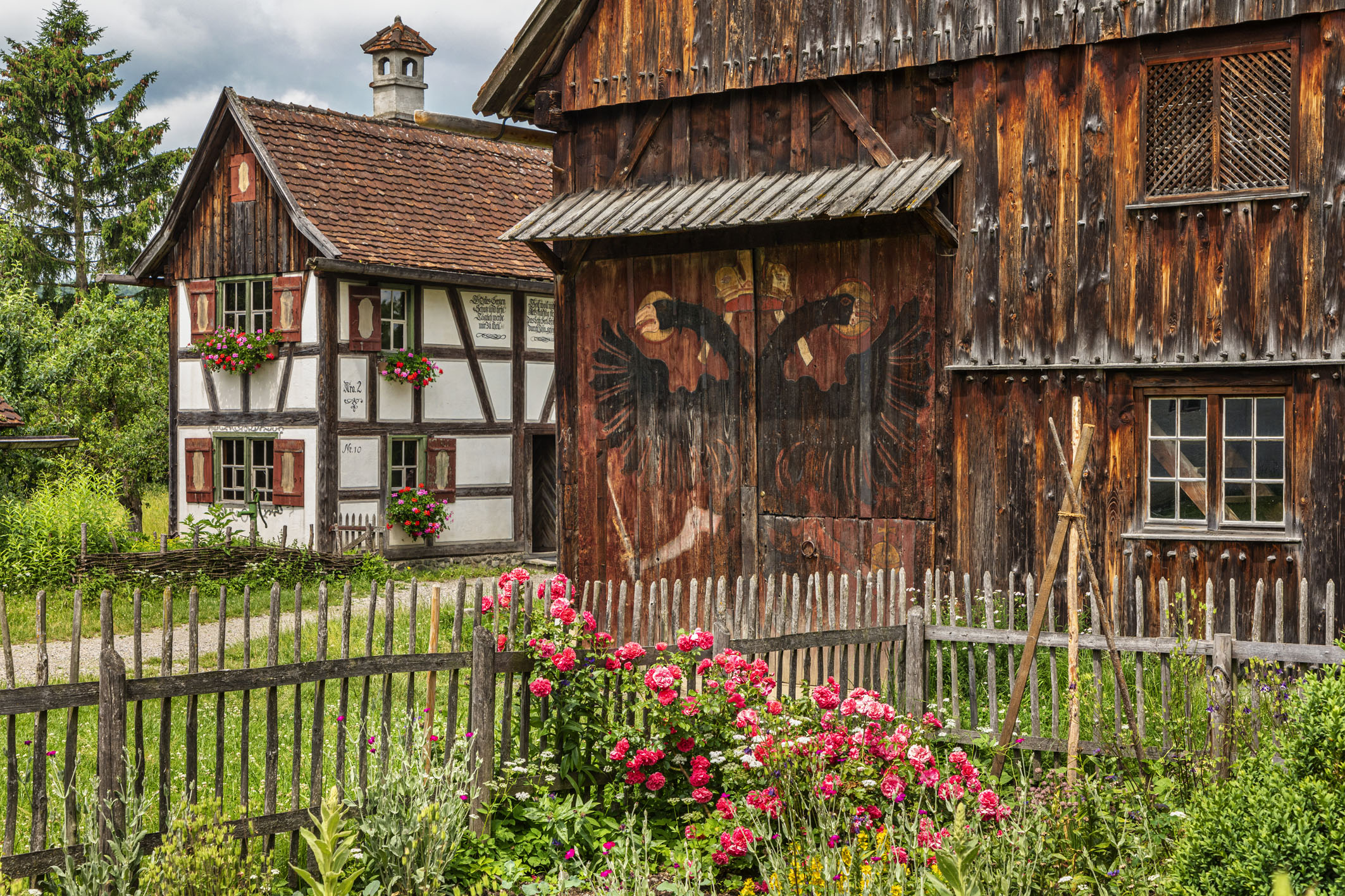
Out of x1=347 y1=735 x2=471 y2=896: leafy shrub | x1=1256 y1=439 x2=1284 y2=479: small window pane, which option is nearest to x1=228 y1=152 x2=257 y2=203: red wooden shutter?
x1=1256 y1=439 x2=1284 y2=479: small window pane

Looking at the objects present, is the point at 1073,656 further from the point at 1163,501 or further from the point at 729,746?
the point at 1163,501

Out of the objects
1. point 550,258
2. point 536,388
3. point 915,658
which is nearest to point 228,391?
point 536,388

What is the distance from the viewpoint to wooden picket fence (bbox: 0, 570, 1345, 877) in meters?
5.36

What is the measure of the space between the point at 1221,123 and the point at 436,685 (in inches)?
247

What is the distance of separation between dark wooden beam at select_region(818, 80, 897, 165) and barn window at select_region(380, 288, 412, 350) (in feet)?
34.7

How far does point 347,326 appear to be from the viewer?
1923 centimetres

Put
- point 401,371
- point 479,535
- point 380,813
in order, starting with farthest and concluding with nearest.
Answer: point 479,535 → point 401,371 → point 380,813

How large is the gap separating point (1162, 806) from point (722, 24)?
7.25 m

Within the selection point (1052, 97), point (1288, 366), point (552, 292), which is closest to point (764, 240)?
point (1052, 97)

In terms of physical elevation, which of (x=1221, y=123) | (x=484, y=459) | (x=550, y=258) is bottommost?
(x=484, y=459)

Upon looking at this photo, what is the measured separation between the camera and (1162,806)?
5934 millimetres

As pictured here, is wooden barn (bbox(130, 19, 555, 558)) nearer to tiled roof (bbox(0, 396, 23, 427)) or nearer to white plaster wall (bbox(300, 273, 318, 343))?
white plaster wall (bbox(300, 273, 318, 343))

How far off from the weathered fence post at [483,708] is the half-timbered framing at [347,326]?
13088mm

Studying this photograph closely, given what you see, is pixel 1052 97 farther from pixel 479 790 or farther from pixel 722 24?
pixel 479 790
